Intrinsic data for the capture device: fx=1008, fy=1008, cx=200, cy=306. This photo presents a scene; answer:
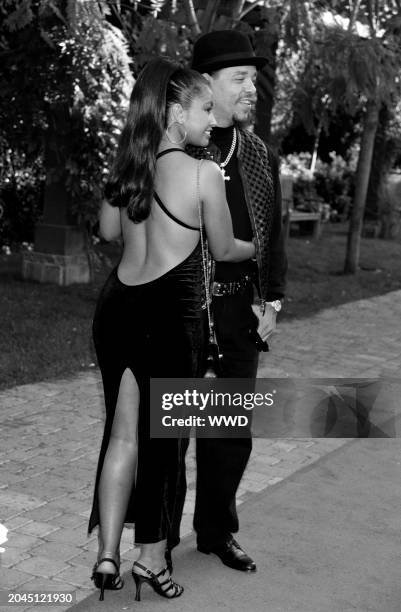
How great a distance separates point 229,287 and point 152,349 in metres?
0.48

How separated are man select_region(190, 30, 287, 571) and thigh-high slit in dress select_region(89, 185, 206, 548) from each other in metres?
0.25

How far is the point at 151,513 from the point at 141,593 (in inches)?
13.7

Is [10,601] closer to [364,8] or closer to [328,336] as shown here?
[328,336]

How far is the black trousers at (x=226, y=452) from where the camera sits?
3922 mm

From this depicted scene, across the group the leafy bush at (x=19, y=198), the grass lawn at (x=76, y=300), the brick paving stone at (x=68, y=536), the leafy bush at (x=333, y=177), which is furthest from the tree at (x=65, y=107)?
the leafy bush at (x=333, y=177)

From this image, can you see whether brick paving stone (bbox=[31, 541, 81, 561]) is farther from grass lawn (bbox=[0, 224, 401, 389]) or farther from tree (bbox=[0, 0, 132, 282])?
tree (bbox=[0, 0, 132, 282])

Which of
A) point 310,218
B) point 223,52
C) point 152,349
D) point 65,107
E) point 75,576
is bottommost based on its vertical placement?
point 75,576

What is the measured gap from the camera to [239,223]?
3926 mm

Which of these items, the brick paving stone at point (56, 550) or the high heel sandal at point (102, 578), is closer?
the high heel sandal at point (102, 578)

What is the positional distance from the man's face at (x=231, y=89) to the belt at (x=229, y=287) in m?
0.65


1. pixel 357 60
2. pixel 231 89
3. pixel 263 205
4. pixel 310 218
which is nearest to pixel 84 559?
pixel 263 205

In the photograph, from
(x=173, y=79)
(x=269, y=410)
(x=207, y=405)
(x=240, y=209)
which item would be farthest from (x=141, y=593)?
(x=269, y=410)

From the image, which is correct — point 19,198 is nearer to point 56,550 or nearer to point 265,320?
point 56,550

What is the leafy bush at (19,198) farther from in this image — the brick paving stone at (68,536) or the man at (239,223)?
the man at (239,223)
